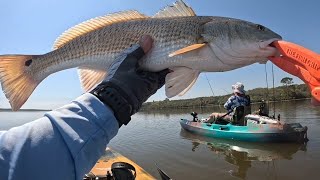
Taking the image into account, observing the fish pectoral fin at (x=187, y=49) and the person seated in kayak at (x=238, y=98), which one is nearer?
the fish pectoral fin at (x=187, y=49)

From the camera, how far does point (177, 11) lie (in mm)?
3076

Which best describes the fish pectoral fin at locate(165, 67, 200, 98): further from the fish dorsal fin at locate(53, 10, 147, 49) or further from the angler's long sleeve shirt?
the angler's long sleeve shirt

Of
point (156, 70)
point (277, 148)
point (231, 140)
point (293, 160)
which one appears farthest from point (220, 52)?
point (231, 140)

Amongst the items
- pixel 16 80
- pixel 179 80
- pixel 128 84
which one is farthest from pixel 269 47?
pixel 16 80

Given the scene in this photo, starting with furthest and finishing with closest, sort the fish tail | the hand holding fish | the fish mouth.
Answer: the fish tail → the hand holding fish → the fish mouth

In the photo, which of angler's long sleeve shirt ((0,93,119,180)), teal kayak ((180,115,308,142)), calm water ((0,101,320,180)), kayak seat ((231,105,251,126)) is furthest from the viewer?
kayak seat ((231,105,251,126))

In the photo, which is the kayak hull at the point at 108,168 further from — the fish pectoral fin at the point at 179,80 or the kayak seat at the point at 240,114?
the kayak seat at the point at 240,114

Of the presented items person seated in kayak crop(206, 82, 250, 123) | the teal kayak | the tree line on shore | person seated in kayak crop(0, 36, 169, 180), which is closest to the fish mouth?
person seated in kayak crop(0, 36, 169, 180)

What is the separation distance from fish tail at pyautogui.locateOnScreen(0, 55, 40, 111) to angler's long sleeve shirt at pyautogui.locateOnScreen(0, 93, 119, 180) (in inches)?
66.0

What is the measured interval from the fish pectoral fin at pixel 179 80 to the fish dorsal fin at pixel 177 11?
0.59m

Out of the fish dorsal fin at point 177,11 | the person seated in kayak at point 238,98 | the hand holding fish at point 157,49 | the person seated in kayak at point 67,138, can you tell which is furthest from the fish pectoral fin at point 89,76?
the person seated in kayak at point 238,98

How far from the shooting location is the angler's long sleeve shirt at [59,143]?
1.25m

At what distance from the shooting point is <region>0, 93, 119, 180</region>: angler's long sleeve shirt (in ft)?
4.09

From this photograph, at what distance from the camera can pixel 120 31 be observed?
2.91 metres
